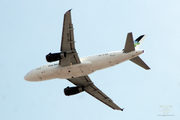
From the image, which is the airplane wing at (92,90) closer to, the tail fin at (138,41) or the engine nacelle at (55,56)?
the engine nacelle at (55,56)

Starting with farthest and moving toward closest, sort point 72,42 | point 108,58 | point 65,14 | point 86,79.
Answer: point 86,79 → point 108,58 → point 72,42 → point 65,14

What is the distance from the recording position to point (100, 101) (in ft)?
146

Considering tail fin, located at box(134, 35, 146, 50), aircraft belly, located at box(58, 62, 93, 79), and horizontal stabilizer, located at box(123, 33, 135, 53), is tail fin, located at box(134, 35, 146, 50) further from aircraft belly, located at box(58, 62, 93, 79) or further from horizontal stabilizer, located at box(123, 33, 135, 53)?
aircraft belly, located at box(58, 62, 93, 79)

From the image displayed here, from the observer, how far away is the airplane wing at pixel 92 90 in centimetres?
4205

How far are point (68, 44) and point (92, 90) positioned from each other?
12.0 metres

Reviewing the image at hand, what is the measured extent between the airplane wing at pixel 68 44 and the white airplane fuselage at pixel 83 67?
78 cm

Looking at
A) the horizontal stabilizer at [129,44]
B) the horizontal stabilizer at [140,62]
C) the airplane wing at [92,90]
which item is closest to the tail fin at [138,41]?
the horizontal stabilizer at [140,62]

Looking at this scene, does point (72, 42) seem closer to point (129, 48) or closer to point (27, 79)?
point (129, 48)

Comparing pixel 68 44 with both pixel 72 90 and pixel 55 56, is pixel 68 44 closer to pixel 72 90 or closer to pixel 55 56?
pixel 55 56

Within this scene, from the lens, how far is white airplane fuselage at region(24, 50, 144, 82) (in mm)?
35469

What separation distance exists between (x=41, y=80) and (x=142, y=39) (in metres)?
15.1

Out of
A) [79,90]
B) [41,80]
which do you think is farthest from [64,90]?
[41,80]

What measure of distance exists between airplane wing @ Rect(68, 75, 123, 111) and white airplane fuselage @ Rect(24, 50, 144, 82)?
452cm

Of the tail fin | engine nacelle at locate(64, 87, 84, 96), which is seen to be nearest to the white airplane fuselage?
the tail fin
